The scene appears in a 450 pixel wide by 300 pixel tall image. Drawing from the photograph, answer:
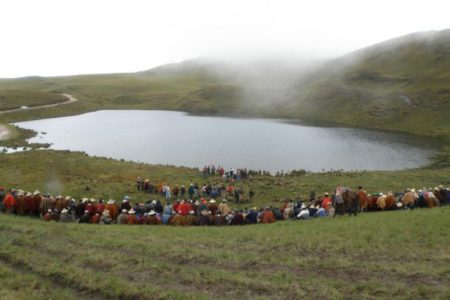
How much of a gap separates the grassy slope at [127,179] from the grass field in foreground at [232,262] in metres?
17.9

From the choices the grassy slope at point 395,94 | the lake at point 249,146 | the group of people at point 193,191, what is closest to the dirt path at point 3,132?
the lake at point 249,146

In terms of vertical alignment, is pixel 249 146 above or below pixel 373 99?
below

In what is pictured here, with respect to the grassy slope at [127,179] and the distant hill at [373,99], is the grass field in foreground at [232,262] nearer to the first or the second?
the grassy slope at [127,179]

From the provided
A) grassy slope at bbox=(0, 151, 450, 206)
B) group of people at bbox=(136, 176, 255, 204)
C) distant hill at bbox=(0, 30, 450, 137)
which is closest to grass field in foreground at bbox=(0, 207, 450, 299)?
group of people at bbox=(136, 176, 255, 204)

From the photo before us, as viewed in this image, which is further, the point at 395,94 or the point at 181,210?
the point at 395,94

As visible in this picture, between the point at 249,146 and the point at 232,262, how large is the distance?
6679 cm

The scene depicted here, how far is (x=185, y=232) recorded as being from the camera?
76.2 feet

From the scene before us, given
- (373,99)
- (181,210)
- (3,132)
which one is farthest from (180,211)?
(373,99)

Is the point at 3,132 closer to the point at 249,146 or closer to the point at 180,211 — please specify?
the point at 249,146

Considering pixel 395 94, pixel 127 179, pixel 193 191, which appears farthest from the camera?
pixel 395 94

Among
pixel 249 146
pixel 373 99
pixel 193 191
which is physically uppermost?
pixel 373 99

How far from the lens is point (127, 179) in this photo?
45.8 metres

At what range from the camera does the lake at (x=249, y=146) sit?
216ft

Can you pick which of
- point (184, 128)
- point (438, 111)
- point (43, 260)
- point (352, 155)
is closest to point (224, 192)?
point (43, 260)
